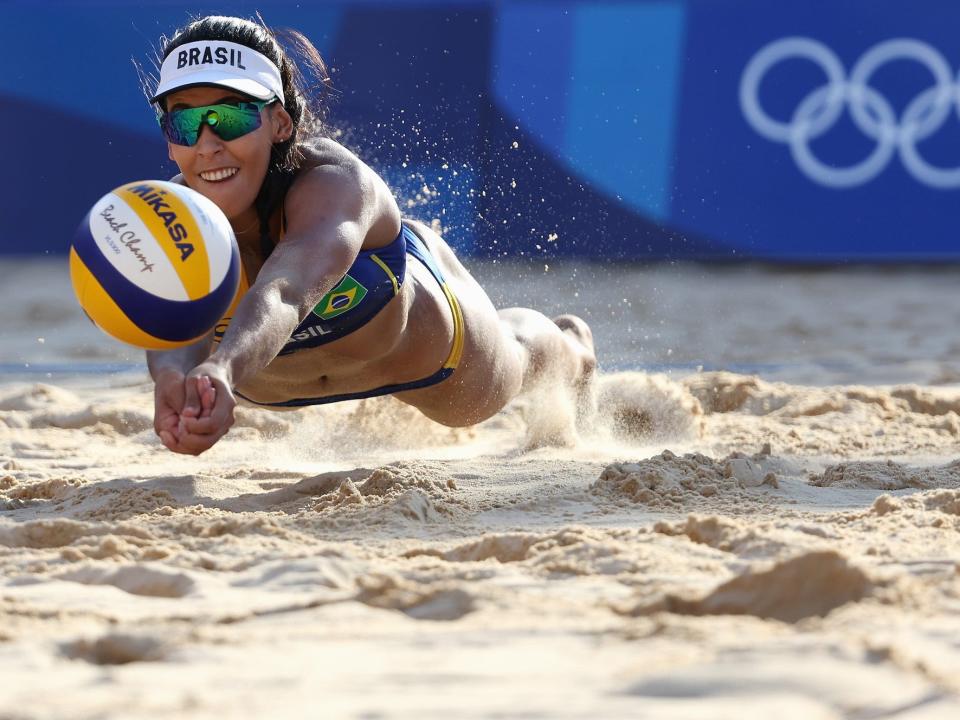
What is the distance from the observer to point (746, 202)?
837cm

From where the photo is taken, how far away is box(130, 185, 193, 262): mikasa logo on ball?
274 centimetres

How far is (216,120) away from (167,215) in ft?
1.67

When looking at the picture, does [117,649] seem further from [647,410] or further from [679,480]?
[647,410]

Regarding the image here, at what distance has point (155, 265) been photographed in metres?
2.74

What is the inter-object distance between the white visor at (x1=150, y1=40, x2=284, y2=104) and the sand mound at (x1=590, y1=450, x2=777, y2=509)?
1346mm

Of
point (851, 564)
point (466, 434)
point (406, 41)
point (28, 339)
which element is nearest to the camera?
point (851, 564)

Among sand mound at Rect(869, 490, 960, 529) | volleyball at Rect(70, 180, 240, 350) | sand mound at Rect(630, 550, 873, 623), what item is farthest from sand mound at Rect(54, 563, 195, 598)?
sand mound at Rect(869, 490, 960, 529)

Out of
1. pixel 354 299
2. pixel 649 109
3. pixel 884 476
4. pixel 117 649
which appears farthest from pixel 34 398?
pixel 649 109

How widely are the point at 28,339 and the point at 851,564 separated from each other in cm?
558

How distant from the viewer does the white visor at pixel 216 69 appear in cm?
317

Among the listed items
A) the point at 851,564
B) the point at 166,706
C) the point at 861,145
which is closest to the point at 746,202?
the point at 861,145

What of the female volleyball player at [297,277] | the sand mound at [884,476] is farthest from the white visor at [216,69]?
the sand mound at [884,476]

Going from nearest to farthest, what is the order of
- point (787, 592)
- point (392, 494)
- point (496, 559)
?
1. point (787, 592)
2. point (496, 559)
3. point (392, 494)

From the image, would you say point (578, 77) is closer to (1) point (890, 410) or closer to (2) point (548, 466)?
(1) point (890, 410)
